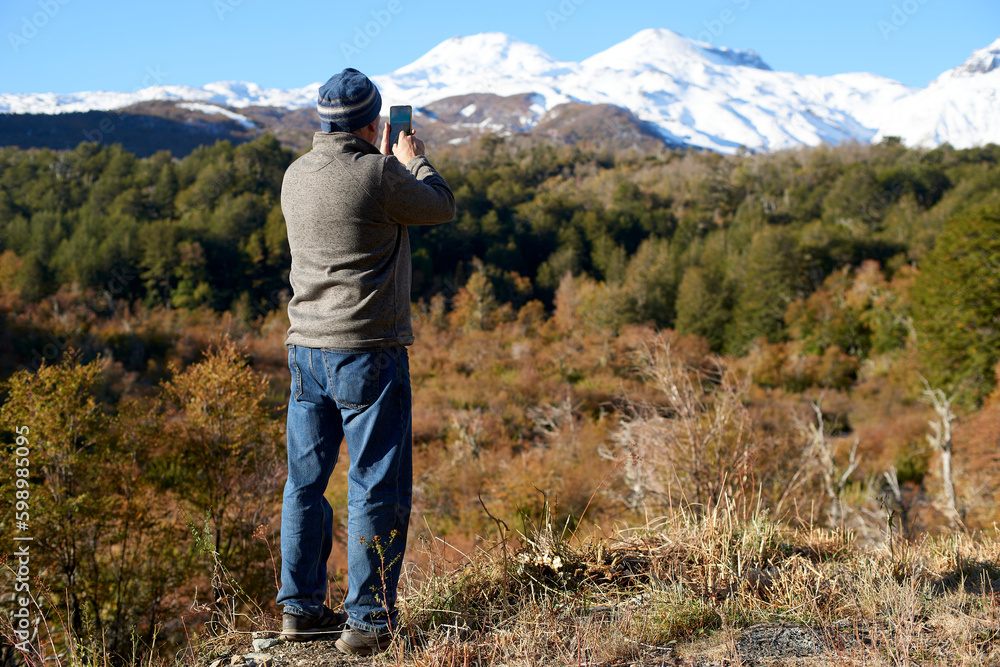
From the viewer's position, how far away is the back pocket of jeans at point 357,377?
5.49ft

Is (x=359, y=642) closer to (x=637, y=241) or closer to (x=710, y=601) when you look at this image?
(x=710, y=601)

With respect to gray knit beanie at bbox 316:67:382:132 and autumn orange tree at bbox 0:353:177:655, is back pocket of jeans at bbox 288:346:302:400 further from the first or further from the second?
autumn orange tree at bbox 0:353:177:655

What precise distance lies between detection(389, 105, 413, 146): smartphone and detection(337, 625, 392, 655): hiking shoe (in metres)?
1.40

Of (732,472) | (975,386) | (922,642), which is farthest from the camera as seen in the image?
(975,386)

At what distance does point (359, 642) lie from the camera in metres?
1.67

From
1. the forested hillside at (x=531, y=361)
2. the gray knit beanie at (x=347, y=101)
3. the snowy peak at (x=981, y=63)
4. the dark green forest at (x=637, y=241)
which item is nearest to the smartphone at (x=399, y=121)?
the gray knit beanie at (x=347, y=101)

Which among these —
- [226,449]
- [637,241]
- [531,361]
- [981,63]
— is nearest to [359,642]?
[226,449]

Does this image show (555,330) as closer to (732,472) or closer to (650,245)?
(650,245)

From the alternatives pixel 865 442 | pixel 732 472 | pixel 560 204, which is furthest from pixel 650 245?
pixel 732 472

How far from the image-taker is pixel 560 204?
53469 millimetres

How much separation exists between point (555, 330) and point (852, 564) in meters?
38.6

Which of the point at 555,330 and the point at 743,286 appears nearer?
the point at 743,286

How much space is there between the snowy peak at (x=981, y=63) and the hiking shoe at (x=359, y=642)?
181991 millimetres

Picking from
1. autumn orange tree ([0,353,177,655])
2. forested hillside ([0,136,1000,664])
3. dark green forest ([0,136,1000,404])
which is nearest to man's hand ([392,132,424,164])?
forested hillside ([0,136,1000,664])
